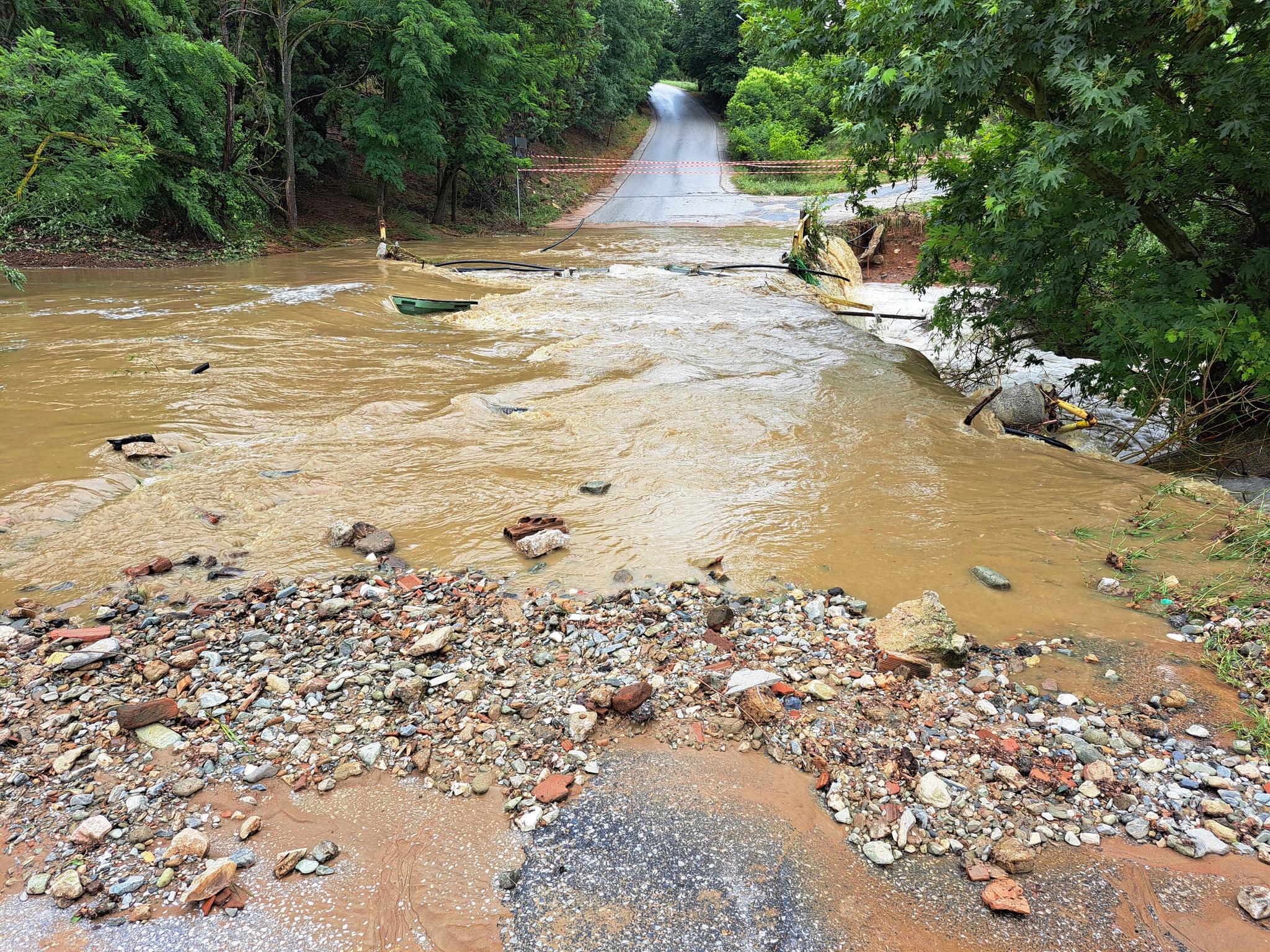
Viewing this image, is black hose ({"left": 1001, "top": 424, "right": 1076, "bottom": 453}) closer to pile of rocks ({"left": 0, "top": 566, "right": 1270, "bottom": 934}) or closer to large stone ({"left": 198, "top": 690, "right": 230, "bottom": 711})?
pile of rocks ({"left": 0, "top": 566, "right": 1270, "bottom": 934})

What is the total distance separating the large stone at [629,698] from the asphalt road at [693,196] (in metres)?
21.3

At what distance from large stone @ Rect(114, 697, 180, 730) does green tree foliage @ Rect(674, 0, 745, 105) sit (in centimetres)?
5279

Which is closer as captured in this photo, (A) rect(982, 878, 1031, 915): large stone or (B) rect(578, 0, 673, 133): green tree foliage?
(A) rect(982, 878, 1031, 915): large stone

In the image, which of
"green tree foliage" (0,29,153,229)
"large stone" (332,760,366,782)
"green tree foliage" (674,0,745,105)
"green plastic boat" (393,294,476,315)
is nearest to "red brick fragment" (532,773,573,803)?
"large stone" (332,760,366,782)

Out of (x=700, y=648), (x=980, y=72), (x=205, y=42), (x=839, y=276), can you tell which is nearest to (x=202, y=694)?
(x=700, y=648)

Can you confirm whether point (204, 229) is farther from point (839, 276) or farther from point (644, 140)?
point (644, 140)

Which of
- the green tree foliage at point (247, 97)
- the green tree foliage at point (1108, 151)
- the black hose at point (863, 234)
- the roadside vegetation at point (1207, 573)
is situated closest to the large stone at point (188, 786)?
the roadside vegetation at point (1207, 573)

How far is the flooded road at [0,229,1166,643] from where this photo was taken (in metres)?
5.14

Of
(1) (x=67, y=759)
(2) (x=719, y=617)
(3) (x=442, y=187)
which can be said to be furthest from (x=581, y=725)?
(3) (x=442, y=187)

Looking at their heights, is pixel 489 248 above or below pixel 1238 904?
above

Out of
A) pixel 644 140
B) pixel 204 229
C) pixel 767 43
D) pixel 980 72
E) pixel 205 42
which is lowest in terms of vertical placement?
pixel 204 229

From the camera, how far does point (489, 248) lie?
2312 cm

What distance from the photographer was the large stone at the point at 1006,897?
8.70 ft

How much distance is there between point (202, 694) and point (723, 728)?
2741 millimetres
